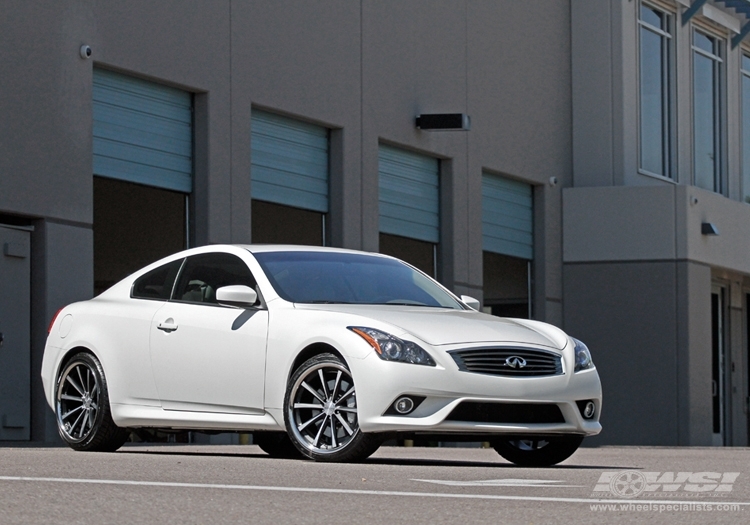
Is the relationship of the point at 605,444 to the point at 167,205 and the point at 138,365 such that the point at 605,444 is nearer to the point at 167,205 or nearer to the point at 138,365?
the point at 167,205

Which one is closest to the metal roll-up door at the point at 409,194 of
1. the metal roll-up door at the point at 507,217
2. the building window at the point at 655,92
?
the metal roll-up door at the point at 507,217

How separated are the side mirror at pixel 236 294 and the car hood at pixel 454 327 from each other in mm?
340

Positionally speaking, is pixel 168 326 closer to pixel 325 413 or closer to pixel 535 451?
pixel 325 413

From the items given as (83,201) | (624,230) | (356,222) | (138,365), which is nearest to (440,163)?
(356,222)

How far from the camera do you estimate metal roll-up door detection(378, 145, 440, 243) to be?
2116 centimetres

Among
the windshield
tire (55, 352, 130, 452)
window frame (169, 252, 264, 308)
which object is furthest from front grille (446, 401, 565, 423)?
tire (55, 352, 130, 452)

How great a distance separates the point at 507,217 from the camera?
24594 mm

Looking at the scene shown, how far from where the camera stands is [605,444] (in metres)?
25.2

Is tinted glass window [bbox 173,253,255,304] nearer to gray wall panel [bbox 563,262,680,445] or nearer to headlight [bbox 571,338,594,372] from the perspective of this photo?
headlight [bbox 571,338,594,372]

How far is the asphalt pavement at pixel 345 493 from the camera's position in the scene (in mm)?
6039

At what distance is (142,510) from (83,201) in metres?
9.59

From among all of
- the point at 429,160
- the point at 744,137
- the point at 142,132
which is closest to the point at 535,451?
the point at 142,132

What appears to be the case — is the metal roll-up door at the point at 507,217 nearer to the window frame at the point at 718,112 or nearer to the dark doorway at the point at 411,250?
the dark doorway at the point at 411,250

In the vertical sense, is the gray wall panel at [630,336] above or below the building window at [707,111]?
below
